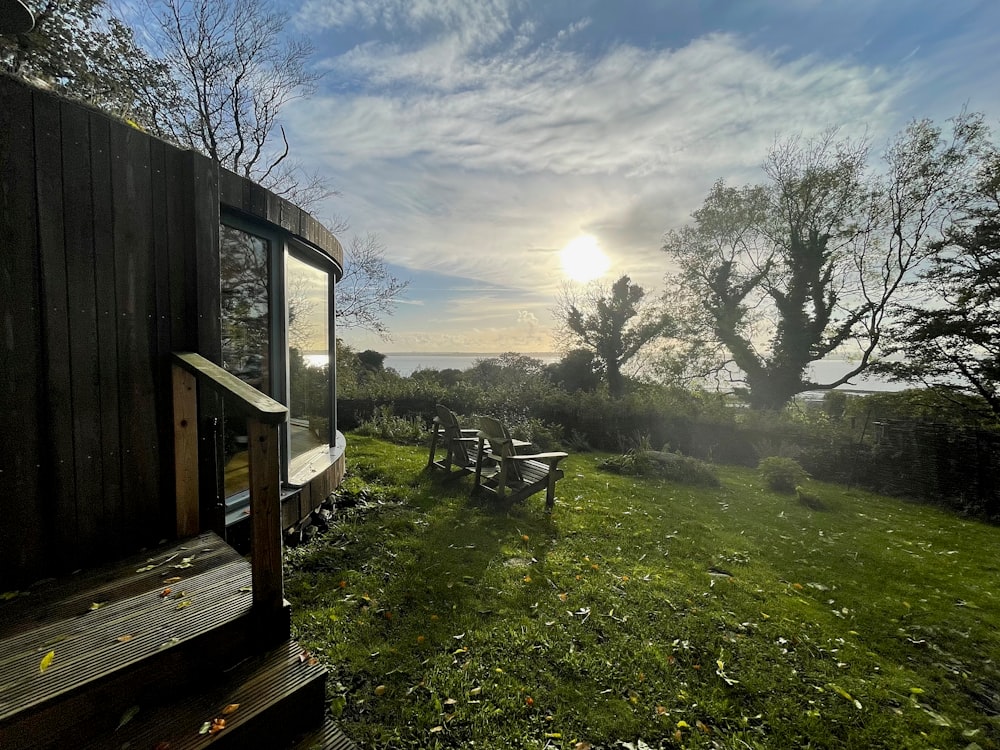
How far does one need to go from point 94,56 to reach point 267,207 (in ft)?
40.5

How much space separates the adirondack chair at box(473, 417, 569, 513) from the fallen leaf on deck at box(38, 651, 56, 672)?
156 inches

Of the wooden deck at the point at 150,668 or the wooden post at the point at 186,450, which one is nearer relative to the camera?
the wooden deck at the point at 150,668

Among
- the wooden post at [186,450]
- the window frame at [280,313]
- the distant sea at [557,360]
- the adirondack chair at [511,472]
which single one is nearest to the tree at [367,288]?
the distant sea at [557,360]

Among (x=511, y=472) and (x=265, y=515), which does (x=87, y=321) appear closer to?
(x=265, y=515)

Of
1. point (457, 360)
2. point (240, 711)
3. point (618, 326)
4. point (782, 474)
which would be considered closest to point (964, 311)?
point (782, 474)

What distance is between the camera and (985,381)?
30.5ft

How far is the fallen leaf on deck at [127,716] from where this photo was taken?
143 cm

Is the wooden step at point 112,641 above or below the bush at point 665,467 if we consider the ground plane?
above

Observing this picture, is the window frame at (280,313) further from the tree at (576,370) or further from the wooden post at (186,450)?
the tree at (576,370)

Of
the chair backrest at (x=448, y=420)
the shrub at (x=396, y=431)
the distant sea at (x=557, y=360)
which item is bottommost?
the shrub at (x=396, y=431)

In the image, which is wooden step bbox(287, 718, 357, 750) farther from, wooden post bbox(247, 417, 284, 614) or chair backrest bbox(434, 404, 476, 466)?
chair backrest bbox(434, 404, 476, 466)

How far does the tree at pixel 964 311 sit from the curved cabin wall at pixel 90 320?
1389 centimetres

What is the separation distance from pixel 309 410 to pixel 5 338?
8.91ft

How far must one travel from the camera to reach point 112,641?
1.56m
